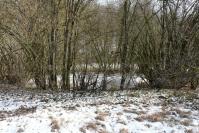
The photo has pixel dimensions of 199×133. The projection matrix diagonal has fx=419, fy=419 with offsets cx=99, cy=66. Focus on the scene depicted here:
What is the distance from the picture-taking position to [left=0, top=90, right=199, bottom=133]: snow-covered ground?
8.57 m

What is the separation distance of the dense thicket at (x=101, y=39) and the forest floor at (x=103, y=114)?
290cm

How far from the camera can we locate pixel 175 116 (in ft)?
31.3

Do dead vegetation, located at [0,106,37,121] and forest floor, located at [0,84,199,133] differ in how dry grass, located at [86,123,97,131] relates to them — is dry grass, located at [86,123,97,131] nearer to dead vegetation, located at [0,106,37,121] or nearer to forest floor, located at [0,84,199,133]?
forest floor, located at [0,84,199,133]

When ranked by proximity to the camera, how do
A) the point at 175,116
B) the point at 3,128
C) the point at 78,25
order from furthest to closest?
the point at 78,25
the point at 175,116
the point at 3,128

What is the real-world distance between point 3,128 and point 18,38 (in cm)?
660

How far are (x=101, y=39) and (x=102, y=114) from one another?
6.34 m

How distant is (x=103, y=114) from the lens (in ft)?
30.5

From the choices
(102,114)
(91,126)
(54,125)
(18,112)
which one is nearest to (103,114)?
(102,114)

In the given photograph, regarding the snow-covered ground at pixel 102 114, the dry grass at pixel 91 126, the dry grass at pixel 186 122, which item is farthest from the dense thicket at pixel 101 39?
the dry grass at pixel 91 126

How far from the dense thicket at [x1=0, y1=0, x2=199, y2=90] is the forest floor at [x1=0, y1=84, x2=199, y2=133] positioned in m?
2.90

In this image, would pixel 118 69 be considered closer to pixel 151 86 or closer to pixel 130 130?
pixel 151 86

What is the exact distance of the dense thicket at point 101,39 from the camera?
1452cm

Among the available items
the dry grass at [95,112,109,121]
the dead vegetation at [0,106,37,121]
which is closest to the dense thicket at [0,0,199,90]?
the dead vegetation at [0,106,37,121]

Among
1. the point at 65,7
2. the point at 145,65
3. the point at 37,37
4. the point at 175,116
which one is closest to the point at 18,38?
the point at 37,37
